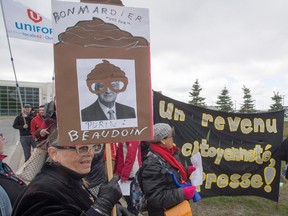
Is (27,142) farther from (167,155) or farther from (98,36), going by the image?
(98,36)

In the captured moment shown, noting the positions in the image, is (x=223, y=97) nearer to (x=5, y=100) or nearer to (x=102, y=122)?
(x=5, y=100)

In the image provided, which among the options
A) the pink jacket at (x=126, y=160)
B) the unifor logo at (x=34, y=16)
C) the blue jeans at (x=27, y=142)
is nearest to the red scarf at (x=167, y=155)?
the pink jacket at (x=126, y=160)

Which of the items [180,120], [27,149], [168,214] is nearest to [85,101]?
[168,214]

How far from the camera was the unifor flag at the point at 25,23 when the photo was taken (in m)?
4.41

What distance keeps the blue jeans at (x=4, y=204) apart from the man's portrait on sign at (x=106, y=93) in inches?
38.1

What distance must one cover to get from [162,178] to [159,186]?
8 cm

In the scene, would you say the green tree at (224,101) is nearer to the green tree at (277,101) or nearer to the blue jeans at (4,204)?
the green tree at (277,101)

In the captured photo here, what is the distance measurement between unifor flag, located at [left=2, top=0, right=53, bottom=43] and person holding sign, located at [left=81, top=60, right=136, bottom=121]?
3819 mm

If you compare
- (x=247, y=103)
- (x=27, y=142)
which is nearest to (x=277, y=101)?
(x=247, y=103)

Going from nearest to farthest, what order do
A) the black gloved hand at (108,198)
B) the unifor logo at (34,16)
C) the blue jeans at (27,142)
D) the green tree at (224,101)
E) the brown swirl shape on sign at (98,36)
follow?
the black gloved hand at (108,198) → the brown swirl shape on sign at (98,36) → the unifor logo at (34,16) → the blue jeans at (27,142) → the green tree at (224,101)

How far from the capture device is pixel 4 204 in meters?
1.79

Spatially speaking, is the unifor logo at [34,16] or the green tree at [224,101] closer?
the unifor logo at [34,16]

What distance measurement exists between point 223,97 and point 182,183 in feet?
146

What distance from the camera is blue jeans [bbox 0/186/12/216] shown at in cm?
176
